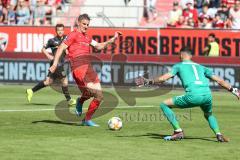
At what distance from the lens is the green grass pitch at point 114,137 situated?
12750 mm

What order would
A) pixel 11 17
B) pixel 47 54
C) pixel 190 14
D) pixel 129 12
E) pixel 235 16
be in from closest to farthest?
pixel 47 54 → pixel 235 16 → pixel 190 14 → pixel 129 12 → pixel 11 17

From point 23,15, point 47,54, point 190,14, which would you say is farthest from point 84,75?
point 23,15

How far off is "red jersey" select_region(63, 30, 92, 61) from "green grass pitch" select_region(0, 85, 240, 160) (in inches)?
63.6

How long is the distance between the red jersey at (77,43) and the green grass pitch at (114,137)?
161cm

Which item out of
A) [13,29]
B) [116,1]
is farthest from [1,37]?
[116,1]

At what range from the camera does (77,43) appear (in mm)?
17188

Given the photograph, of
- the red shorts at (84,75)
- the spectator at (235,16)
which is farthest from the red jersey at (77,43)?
the spectator at (235,16)

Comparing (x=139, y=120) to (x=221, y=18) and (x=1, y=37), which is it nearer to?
(x=221, y=18)

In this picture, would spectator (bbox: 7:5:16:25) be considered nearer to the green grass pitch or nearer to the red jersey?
the green grass pitch

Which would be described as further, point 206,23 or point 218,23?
point 206,23

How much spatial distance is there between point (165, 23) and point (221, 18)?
9.15ft

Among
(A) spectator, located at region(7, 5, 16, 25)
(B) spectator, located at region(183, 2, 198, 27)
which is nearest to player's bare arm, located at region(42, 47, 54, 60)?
(B) spectator, located at region(183, 2, 198, 27)

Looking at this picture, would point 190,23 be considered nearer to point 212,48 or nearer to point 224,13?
point 224,13

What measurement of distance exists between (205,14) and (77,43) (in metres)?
17.1
